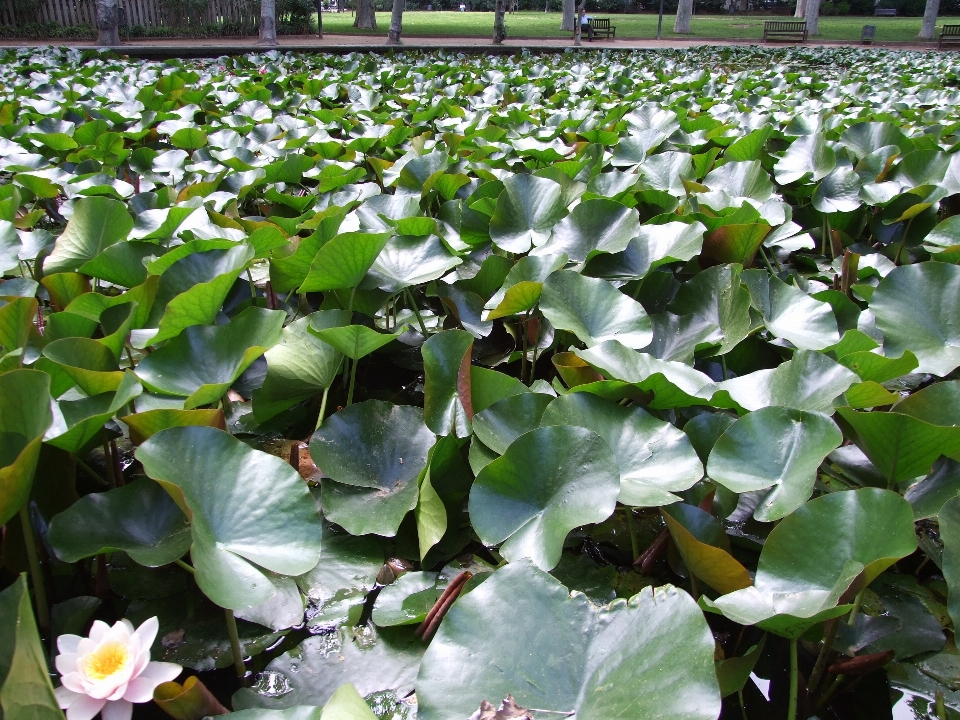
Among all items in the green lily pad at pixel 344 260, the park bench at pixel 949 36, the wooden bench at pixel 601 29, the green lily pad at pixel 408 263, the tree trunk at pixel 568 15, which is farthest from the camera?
the tree trunk at pixel 568 15

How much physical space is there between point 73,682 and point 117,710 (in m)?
0.05

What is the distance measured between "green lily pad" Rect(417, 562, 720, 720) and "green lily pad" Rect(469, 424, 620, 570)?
13cm

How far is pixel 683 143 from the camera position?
2461 mm

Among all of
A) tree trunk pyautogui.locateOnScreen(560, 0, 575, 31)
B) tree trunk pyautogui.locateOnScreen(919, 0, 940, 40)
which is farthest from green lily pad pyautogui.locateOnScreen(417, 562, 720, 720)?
tree trunk pyautogui.locateOnScreen(919, 0, 940, 40)

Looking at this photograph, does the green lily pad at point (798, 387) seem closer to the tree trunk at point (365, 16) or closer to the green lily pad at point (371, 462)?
the green lily pad at point (371, 462)

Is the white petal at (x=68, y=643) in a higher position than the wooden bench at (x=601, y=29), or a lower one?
lower

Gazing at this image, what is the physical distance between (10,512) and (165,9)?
20.2 metres

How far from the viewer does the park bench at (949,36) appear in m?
16.6

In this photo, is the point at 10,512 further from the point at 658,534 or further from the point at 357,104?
the point at 357,104

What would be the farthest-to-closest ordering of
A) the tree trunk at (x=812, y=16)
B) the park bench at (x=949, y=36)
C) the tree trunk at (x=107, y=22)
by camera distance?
the tree trunk at (x=812, y=16) → the park bench at (x=949, y=36) → the tree trunk at (x=107, y=22)

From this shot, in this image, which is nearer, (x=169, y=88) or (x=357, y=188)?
(x=357, y=188)

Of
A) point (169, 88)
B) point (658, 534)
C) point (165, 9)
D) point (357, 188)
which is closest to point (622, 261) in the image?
point (658, 534)

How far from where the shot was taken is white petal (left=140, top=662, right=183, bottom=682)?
621 millimetres

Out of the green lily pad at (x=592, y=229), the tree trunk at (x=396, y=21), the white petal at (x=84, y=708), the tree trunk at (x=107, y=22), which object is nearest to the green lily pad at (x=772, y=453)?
the green lily pad at (x=592, y=229)
